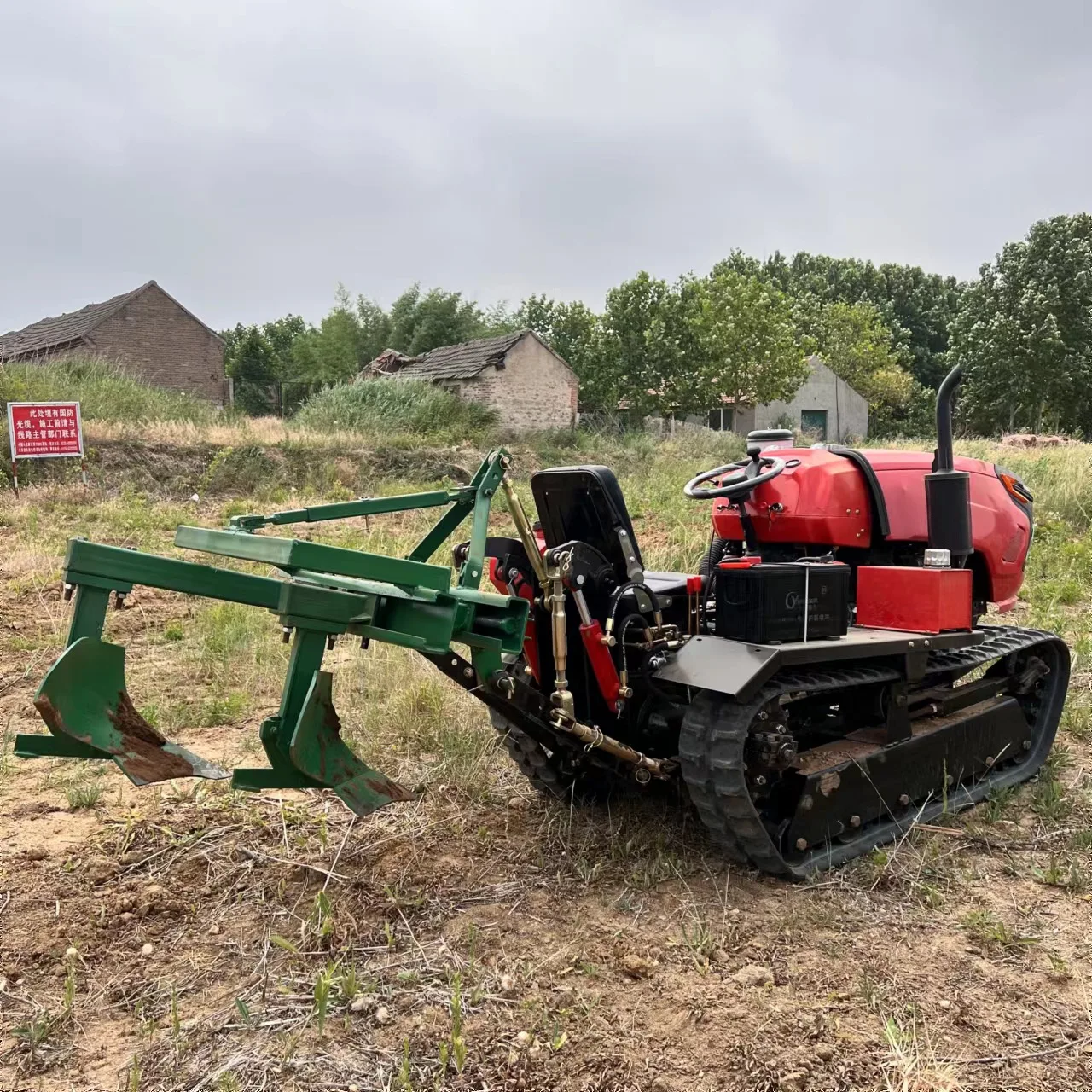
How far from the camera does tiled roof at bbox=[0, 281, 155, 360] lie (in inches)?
988

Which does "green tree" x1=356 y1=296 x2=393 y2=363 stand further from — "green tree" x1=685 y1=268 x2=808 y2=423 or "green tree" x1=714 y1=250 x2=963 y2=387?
"green tree" x1=714 y1=250 x2=963 y2=387

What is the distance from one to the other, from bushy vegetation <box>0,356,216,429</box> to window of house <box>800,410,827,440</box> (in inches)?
1012

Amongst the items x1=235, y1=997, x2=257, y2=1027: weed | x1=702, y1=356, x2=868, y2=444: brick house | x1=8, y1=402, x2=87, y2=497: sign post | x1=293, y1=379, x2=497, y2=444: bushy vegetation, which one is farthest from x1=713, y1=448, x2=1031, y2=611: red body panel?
x1=702, y1=356, x2=868, y2=444: brick house

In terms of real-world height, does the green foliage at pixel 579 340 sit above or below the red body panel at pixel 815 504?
above

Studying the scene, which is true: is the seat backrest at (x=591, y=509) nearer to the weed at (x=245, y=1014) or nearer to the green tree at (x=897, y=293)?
the weed at (x=245, y=1014)

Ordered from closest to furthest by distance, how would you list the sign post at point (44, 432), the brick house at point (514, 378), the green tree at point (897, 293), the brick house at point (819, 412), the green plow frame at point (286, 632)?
the green plow frame at point (286, 632), the sign post at point (44, 432), the brick house at point (514, 378), the brick house at point (819, 412), the green tree at point (897, 293)

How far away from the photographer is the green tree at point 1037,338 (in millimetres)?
33750

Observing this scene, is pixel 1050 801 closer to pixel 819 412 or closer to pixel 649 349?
pixel 649 349

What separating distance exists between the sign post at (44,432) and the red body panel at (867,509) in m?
11.6

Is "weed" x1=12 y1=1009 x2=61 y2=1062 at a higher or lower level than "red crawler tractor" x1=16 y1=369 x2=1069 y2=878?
lower

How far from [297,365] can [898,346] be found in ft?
99.7

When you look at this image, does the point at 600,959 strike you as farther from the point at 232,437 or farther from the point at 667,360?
the point at 667,360

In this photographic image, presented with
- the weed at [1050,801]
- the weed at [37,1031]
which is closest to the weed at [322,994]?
the weed at [37,1031]

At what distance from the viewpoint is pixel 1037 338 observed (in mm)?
33656
